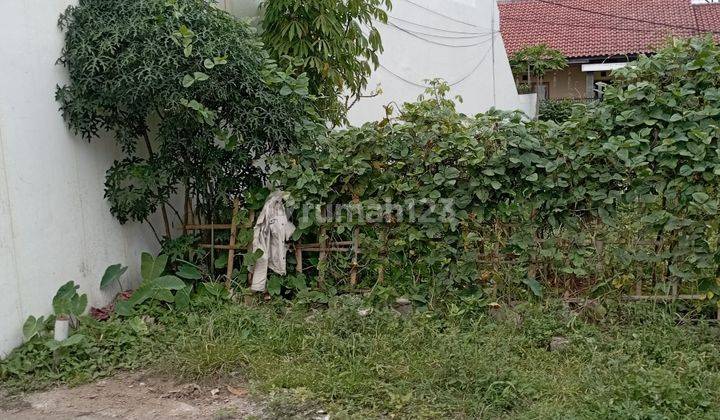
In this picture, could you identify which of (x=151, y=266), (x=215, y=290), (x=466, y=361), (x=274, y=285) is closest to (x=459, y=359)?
(x=466, y=361)

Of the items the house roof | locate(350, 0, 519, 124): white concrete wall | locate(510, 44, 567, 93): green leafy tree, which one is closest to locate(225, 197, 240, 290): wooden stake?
locate(350, 0, 519, 124): white concrete wall

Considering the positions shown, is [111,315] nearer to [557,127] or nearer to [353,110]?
[557,127]

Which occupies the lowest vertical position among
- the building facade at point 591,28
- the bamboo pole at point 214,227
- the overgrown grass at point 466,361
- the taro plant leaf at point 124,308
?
the overgrown grass at point 466,361

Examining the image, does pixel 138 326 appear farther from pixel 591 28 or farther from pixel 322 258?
pixel 591 28

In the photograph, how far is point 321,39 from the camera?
19.6ft

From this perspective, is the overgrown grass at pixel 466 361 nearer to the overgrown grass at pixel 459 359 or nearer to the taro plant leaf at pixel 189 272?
the overgrown grass at pixel 459 359

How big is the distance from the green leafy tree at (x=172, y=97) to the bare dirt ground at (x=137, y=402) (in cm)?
153

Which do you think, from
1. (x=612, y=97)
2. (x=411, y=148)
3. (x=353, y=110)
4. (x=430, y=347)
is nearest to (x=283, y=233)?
(x=411, y=148)

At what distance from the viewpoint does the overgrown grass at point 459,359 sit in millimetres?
3518

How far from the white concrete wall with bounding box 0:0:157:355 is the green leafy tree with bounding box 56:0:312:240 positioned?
0.13 m

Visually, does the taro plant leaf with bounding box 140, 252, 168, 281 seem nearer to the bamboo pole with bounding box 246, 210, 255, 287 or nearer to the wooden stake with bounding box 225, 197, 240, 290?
the wooden stake with bounding box 225, 197, 240, 290

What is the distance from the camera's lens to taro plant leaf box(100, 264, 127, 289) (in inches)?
196

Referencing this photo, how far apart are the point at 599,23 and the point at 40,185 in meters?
20.2

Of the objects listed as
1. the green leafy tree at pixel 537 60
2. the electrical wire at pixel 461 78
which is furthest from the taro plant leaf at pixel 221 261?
the green leafy tree at pixel 537 60
